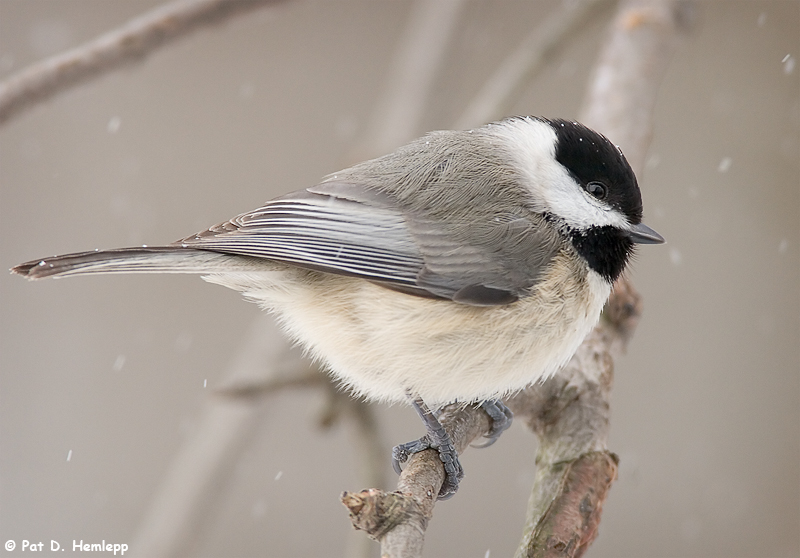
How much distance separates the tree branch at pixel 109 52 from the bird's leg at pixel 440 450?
1154 millimetres

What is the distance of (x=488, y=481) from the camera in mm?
3467

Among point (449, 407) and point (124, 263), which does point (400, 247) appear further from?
point (124, 263)

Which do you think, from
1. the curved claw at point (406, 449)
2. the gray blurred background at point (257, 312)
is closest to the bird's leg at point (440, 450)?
the curved claw at point (406, 449)

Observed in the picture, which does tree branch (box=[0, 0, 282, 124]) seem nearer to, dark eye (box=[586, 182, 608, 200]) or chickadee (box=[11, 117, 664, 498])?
chickadee (box=[11, 117, 664, 498])

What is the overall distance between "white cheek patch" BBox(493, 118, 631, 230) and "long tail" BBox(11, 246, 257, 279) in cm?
76

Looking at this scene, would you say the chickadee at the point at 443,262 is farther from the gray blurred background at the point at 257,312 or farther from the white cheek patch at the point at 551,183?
the gray blurred background at the point at 257,312

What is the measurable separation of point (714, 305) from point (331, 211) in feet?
8.42

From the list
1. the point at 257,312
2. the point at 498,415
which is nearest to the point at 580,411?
the point at 498,415

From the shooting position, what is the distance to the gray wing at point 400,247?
1.61 metres

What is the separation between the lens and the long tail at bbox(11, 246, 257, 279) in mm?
1447

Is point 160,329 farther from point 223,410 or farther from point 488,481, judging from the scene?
point 488,481

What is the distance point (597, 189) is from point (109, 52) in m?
1.23

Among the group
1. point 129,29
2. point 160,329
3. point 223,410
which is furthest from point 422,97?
point 160,329

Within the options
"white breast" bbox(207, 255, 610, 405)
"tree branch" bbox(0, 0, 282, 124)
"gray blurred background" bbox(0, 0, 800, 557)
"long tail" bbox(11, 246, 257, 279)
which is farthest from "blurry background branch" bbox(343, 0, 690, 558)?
"gray blurred background" bbox(0, 0, 800, 557)
